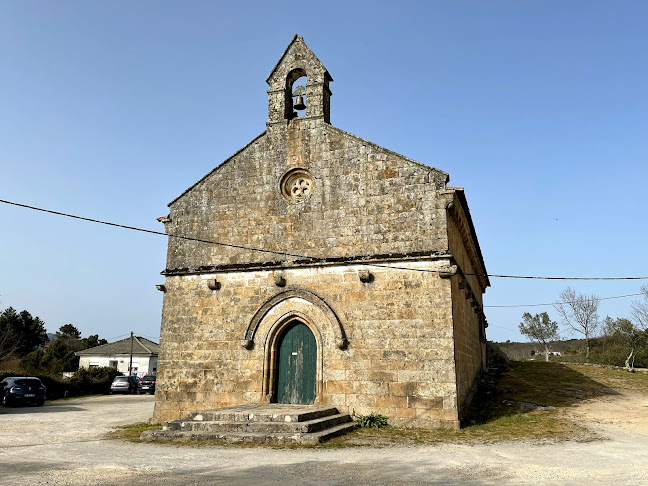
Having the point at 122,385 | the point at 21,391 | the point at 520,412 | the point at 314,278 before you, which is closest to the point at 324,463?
the point at 314,278

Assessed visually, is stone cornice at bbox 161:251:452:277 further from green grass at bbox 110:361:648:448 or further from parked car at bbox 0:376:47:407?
parked car at bbox 0:376:47:407

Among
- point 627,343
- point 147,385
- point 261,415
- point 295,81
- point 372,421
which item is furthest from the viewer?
point 627,343

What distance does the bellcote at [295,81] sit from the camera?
47.8ft

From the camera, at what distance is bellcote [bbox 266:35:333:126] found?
14.6 meters

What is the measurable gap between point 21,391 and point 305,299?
53.2 feet

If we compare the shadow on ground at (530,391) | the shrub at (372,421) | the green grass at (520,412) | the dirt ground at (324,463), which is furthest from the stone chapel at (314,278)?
the dirt ground at (324,463)

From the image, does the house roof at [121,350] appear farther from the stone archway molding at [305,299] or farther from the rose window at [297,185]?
the rose window at [297,185]

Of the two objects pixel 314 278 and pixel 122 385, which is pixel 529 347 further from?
pixel 314 278

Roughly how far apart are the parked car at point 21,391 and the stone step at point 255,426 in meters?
14.7

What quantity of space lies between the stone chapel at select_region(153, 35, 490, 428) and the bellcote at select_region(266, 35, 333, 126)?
39 mm

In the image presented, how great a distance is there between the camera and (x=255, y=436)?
9.59 metres

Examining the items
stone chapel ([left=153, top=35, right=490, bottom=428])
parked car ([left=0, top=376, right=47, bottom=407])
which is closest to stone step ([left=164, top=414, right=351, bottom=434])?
stone chapel ([left=153, top=35, right=490, bottom=428])

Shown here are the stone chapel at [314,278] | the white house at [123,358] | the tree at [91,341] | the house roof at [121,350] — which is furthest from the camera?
the tree at [91,341]

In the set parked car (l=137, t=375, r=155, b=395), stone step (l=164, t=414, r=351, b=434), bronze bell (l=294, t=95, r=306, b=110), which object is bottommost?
parked car (l=137, t=375, r=155, b=395)
